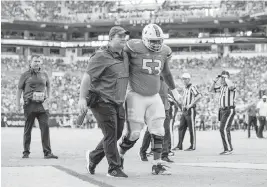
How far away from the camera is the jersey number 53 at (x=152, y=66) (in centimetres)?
790

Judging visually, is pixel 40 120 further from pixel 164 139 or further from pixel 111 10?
pixel 111 10

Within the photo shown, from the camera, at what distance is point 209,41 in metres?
73.3

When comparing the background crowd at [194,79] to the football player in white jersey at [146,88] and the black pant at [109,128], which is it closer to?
the football player in white jersey at [146,88]

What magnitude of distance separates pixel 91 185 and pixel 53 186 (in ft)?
1.34

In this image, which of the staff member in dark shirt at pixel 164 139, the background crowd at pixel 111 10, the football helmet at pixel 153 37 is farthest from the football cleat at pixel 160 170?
the background crowd at pixel 111 10

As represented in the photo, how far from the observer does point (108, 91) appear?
7.55 m

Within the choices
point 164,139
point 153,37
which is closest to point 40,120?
point 164,139

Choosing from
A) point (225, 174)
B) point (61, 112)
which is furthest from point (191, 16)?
point (225, 174)

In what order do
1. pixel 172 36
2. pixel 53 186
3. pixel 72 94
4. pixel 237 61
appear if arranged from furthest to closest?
1. pixel 172 36
2. pixel 237 61
3. pixel 72 94
4. pixel 53 186

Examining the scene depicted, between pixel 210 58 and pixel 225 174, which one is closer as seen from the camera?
pixel 225 174

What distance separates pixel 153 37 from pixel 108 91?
0.98 metres

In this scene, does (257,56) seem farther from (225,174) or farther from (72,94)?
(225,174)

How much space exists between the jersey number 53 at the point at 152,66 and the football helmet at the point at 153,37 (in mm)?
164

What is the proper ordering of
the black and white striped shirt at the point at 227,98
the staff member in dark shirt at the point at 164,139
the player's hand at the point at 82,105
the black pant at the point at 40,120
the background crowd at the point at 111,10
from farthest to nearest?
the background crowd at the point at 111,10, the black and white striped shirt at the point at 227,98, the black pant at the point at 40,120, the staff member in dark shirt at the point at 164,139, the player's hand at the point at 82,105
